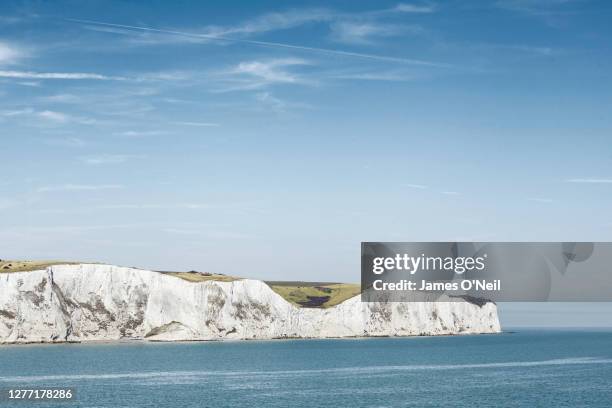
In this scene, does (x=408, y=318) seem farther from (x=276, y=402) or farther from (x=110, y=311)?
(x=276, y=402)

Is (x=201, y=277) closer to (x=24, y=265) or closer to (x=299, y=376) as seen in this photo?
(x=24, y=265)

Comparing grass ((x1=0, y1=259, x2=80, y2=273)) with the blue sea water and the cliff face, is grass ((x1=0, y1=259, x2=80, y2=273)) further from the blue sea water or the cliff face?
the blue sea water

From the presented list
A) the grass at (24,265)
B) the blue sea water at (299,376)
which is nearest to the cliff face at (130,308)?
the grass at (24,265)

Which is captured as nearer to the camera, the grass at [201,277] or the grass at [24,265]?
the grass at [24,265]

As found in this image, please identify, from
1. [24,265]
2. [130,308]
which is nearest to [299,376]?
[130,308]

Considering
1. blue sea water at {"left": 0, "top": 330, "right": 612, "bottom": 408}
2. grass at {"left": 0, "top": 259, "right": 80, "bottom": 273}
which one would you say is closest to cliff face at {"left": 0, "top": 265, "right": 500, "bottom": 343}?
grass at {"left": 0, "top": 259, "right": 80, "bottom": 273}

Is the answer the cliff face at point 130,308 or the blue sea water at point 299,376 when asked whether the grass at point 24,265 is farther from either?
the blue sea water at point 299,376
